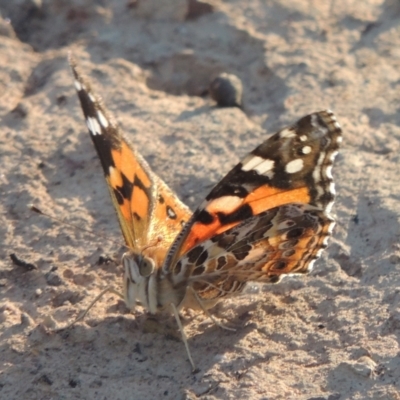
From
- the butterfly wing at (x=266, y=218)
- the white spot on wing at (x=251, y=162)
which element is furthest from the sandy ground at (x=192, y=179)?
the white spot on wing at (x=251, y=162)

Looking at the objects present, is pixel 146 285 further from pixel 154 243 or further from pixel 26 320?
pixel 26 320

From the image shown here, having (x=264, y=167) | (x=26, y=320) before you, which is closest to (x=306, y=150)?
(x=264, y=167)

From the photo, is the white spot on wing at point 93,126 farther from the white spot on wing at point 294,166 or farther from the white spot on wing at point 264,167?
the white spot on wing at point 294,166

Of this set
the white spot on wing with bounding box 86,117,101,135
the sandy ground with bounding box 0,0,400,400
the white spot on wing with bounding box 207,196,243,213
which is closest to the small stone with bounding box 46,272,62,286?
the sandy ground with bounding box 0,0,400,400

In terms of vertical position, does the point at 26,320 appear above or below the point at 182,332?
below

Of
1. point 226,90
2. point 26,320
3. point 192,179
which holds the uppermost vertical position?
point 226,90

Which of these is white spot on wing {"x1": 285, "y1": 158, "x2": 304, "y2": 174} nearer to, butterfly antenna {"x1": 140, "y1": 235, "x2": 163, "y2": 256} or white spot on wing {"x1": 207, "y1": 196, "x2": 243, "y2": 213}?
white spot on wing {"x1": 207, "y1": 196, "x2": 243, "y2": 213}
